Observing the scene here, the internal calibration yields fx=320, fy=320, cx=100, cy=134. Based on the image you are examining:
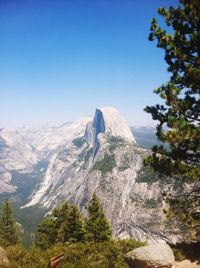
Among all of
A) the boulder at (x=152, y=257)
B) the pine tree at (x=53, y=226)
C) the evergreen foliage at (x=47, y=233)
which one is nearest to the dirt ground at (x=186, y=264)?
the boulder at (x=152, y=257)

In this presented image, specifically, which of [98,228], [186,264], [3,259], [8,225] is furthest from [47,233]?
[186,264]

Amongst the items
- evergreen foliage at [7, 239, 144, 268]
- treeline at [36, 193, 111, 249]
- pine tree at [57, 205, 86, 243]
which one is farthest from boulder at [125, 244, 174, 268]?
pine tree at [57, 205, 86, 243]

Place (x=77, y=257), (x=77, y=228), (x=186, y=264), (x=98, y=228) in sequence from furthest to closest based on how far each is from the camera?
1. (x=98, y=228)
2. (x=77, y=228)
3. (x=186, y=264)
4. (x=77, y=257)

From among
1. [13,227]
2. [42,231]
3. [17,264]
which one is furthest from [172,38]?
[13,227]

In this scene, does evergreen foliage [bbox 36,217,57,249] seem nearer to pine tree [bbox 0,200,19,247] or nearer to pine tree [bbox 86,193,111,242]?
pine tree [bbox 86,193,111,242]

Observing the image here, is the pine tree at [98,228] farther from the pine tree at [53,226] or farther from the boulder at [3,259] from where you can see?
the boulder at [3,259]

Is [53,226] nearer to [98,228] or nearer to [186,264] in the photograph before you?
[98,228]
